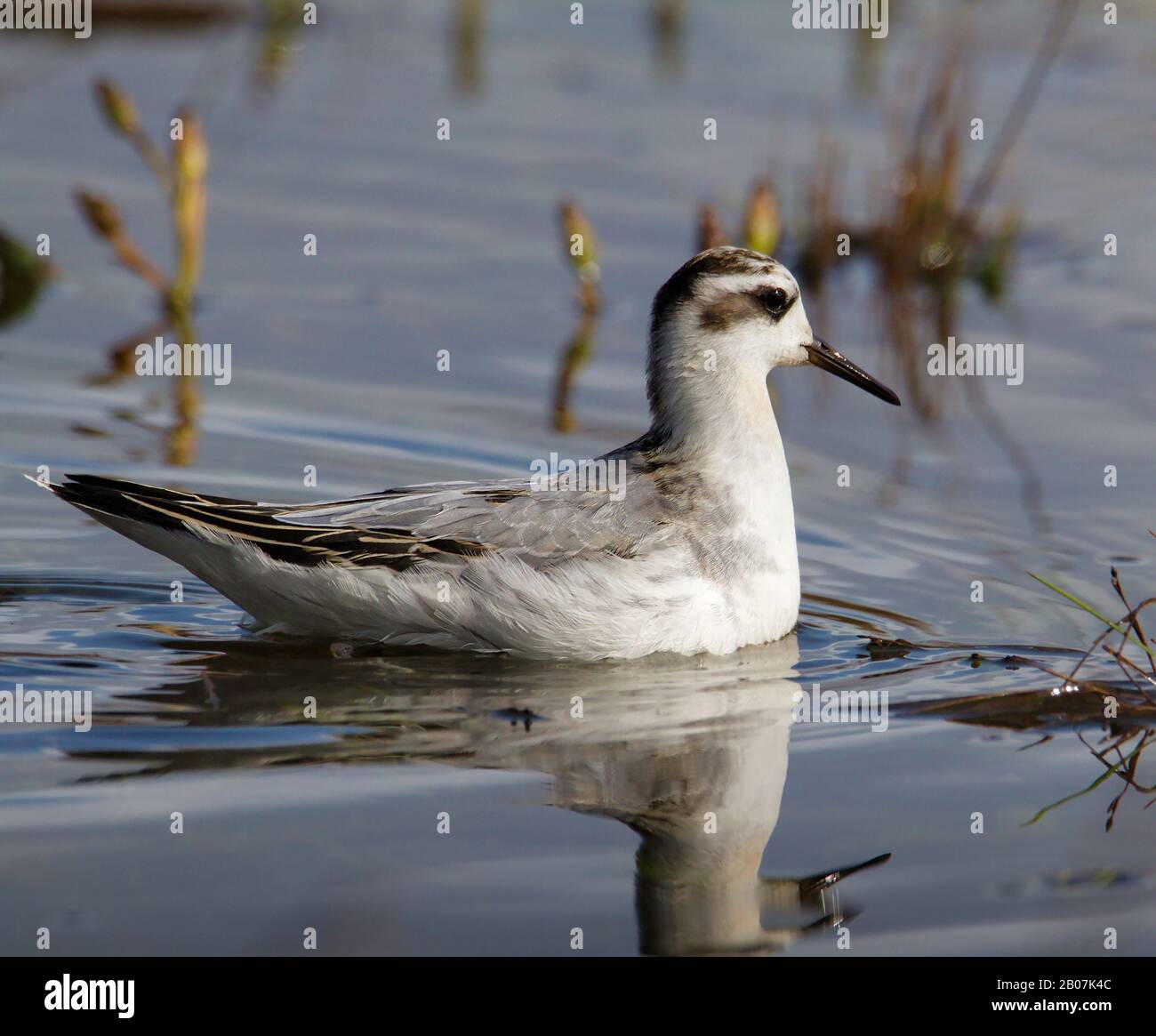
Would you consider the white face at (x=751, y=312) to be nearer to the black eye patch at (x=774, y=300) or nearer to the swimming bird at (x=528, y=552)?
the black eye patch at (x=774, y=300)

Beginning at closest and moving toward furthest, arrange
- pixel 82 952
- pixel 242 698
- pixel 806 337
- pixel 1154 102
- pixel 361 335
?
pixel 82 952 → pixel 242 698 → pixel 806 337 → pixel 361 335 → pixel 1154 102

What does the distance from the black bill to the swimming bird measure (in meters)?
0.60

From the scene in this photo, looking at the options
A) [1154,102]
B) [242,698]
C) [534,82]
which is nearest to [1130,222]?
[1154,102]

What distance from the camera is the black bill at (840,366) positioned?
8305 mm

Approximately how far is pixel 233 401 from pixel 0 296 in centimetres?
224

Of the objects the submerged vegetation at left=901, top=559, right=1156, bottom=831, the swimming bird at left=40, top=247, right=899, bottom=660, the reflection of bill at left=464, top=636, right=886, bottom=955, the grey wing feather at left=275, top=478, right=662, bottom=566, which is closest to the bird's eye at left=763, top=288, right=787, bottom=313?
the swimming bird at left=40, top=247, right=899, bottom=660

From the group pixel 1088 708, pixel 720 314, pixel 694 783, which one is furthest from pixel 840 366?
pixel 694 783

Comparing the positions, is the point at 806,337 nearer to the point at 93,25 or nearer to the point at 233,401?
the point at 233,401

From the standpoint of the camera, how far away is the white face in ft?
26.1

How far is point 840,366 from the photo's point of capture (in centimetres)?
841

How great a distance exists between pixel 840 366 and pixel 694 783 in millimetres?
2679

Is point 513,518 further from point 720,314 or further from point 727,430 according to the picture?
point 720,314

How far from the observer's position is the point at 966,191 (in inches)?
546

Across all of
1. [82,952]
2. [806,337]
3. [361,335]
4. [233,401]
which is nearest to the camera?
[82,952]
